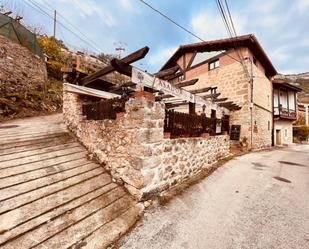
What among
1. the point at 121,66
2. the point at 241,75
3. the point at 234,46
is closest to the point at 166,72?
the point at 121,66

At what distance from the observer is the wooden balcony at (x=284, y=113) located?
1606cm

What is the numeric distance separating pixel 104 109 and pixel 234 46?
35.5ft

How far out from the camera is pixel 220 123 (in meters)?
8.20

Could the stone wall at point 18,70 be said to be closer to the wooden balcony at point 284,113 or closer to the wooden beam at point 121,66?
the wooden beam at point 121,66

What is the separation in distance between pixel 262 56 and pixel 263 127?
17.3 feet

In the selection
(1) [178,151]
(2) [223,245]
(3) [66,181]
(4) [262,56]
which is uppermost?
(4) [262,56]

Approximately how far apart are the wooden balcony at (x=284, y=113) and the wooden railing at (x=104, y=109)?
16.5 meters

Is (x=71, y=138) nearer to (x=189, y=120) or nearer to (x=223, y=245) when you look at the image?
(x=189, y=120)

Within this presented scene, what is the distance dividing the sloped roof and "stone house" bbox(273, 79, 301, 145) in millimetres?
2274

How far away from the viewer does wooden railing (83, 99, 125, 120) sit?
4.39m

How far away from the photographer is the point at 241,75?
1195cm

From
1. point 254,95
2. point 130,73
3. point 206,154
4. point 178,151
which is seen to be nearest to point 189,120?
point 178,151

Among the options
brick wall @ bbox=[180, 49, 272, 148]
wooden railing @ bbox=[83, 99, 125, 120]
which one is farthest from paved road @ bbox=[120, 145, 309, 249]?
brick wall @ bbox=[180, 49, 272, 148]

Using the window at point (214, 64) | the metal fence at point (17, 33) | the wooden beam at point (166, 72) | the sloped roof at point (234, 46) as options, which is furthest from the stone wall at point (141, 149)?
the metal fence at point (17, 33)
